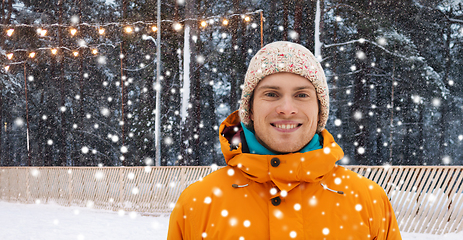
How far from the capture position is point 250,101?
1949 millimetres

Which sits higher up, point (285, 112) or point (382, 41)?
point (285, 112)

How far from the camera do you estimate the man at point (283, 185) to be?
1.54 metres

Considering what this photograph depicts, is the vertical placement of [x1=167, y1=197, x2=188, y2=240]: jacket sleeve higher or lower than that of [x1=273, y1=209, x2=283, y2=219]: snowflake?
lower

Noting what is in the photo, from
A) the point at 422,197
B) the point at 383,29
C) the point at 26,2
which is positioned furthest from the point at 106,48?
the point at 422,197

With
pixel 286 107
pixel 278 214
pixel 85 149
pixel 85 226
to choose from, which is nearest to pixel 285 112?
pixel 286 107

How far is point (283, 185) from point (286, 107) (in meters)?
0.39

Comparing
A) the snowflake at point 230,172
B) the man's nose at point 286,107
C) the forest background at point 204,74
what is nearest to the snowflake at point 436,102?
the forest background at point 204,74

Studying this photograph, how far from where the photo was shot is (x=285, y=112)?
162 cm

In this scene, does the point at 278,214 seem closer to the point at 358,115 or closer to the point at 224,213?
the point at 224,213

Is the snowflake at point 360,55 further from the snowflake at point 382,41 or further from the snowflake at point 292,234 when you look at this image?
the snowflake at point 292,234

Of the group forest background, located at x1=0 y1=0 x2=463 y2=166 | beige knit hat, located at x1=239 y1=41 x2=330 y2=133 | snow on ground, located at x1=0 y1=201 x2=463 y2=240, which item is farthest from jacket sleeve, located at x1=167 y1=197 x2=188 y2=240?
forest background, located at x1=0 y1=0 x2=463 y2=166

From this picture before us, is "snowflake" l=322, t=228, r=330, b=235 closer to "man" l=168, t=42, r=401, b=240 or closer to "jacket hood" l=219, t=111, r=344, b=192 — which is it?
"man" l=168, t=42, r=401, b=240

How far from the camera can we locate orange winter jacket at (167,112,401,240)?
1533 millimetres

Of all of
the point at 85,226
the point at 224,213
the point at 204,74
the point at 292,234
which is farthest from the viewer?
the point at 204,74
